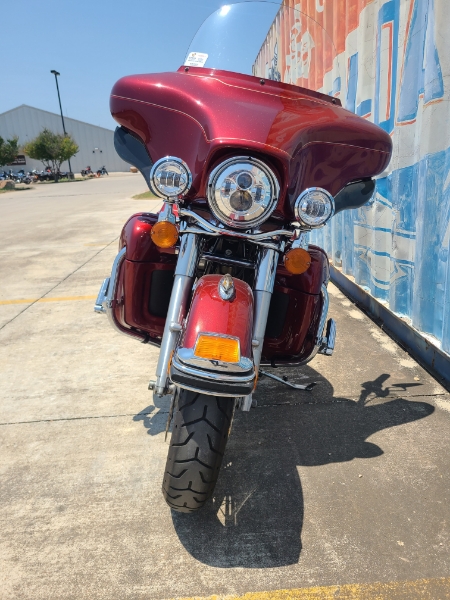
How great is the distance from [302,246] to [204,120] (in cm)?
68

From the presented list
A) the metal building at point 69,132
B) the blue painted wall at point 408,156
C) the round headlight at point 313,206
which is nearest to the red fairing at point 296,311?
the round headlight at point 313,206

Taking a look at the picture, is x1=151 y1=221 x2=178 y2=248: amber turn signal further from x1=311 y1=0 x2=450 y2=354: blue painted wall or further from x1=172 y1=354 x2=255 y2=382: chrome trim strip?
x1=311 y1=0 x2=450 y2=354: blue painted wall

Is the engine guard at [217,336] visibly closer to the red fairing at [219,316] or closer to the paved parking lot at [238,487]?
the red fairing at [219,316]

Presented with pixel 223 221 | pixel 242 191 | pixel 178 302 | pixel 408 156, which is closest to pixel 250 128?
pixel 242 191

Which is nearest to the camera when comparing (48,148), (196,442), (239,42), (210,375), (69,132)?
(210,375)

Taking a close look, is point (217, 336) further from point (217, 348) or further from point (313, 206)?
point (313, 206)

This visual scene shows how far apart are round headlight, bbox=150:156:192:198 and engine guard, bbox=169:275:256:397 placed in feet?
1.25

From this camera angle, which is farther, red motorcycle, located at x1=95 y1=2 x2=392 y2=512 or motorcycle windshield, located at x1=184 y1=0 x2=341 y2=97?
motorcycle windshield, located at x1=184 y1=0 x2=341 y2=97

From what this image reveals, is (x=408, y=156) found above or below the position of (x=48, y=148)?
below

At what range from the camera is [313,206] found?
1.94 m

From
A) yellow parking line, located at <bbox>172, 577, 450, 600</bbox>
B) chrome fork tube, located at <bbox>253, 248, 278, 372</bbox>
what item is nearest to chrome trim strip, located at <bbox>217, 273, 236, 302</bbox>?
chrome fork tube, located at <bbox>253, 248, 278, 372</bbox>

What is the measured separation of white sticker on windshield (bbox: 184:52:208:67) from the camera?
252cm

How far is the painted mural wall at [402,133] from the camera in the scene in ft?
10.1

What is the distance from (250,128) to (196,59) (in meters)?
0.87
